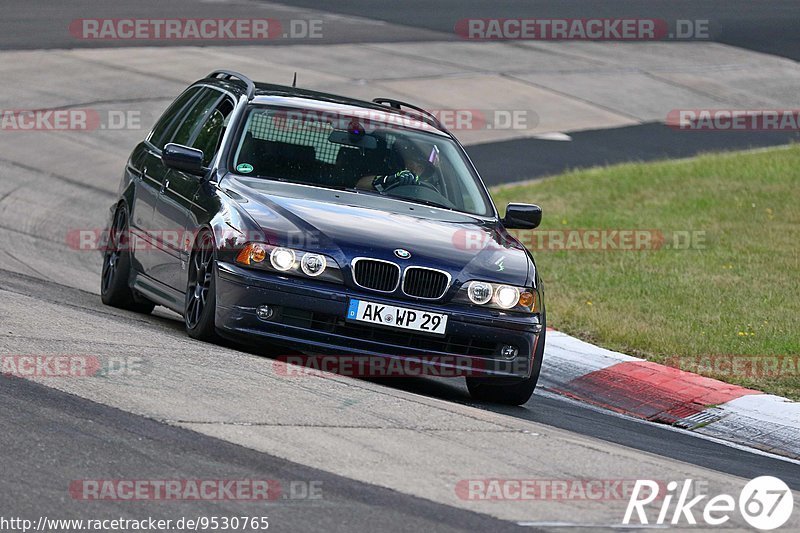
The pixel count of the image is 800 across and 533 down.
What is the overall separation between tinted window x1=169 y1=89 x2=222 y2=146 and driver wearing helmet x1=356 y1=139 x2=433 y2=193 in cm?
142

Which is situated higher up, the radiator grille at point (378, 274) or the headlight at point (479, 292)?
the radiator grille at point (378, 274)

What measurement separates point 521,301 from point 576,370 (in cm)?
203

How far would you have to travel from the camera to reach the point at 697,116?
25672 mm

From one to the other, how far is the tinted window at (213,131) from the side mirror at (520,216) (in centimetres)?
192

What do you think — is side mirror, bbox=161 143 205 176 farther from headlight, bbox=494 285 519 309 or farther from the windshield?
headlight, bbox=494 285 519 309

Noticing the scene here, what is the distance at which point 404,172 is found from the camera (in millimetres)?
9531

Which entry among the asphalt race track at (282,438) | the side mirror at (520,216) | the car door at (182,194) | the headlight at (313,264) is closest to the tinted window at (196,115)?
the car door at (182,194)

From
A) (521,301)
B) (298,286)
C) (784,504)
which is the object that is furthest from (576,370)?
(784,504)

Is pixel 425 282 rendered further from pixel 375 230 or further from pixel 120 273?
pixel 120 273

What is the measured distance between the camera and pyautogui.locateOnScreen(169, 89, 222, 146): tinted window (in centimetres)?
1027

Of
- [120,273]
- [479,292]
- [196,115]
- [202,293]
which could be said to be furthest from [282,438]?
[196,115]

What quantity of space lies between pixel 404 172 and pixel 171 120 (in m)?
2.18

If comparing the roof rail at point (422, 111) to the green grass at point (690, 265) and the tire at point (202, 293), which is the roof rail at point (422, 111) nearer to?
the tire at point (202, 293)

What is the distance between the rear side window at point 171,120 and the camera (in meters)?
10.7
